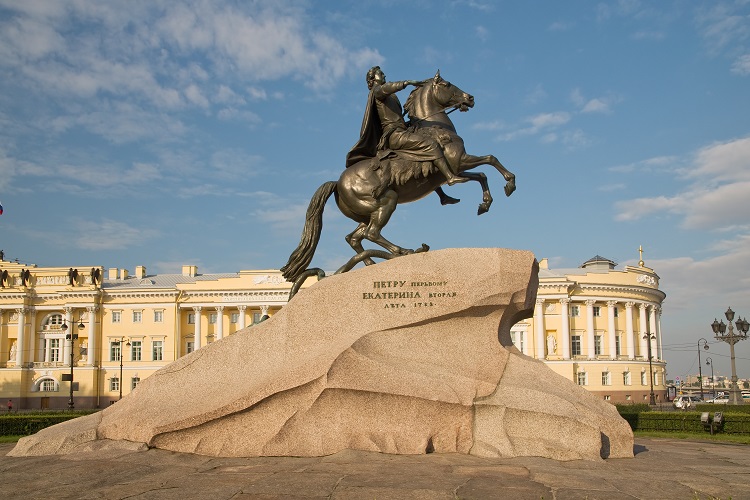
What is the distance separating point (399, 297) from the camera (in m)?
10.4

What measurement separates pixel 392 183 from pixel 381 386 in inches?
161

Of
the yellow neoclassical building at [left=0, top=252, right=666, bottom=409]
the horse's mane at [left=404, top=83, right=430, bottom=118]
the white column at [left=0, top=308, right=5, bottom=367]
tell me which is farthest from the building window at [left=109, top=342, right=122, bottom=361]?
the horse's mane at [left=404, top=83, right=430, bottom=118]

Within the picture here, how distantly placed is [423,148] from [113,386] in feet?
217

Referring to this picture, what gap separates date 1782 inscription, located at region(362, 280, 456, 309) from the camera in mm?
10297

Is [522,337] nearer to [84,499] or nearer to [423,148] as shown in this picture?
[423,148]

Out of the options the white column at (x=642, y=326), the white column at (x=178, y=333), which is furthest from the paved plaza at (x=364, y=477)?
the white column at (x=642, y=326)

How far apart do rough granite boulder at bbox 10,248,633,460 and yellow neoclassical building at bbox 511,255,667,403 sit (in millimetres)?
60948

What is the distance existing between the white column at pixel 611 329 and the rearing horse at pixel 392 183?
64.9 meters

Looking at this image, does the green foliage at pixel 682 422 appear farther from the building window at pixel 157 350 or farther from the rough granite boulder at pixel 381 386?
the building window at pixel 157 350

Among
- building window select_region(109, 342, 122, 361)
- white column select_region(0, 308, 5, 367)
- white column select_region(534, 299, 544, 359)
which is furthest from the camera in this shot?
building window select_region(109, 342, 122, 361)

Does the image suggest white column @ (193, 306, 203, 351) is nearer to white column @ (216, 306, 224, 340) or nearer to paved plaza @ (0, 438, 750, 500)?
white column @ (216, 306, 224, 340)

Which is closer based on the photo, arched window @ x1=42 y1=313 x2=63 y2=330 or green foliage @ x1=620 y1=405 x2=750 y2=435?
green foliage @ x1=620 y1=405 x2=750 y2=435

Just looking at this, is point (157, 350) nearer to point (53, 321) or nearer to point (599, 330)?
point (53, 321)

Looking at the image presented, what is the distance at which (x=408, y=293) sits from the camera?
10406 mm
